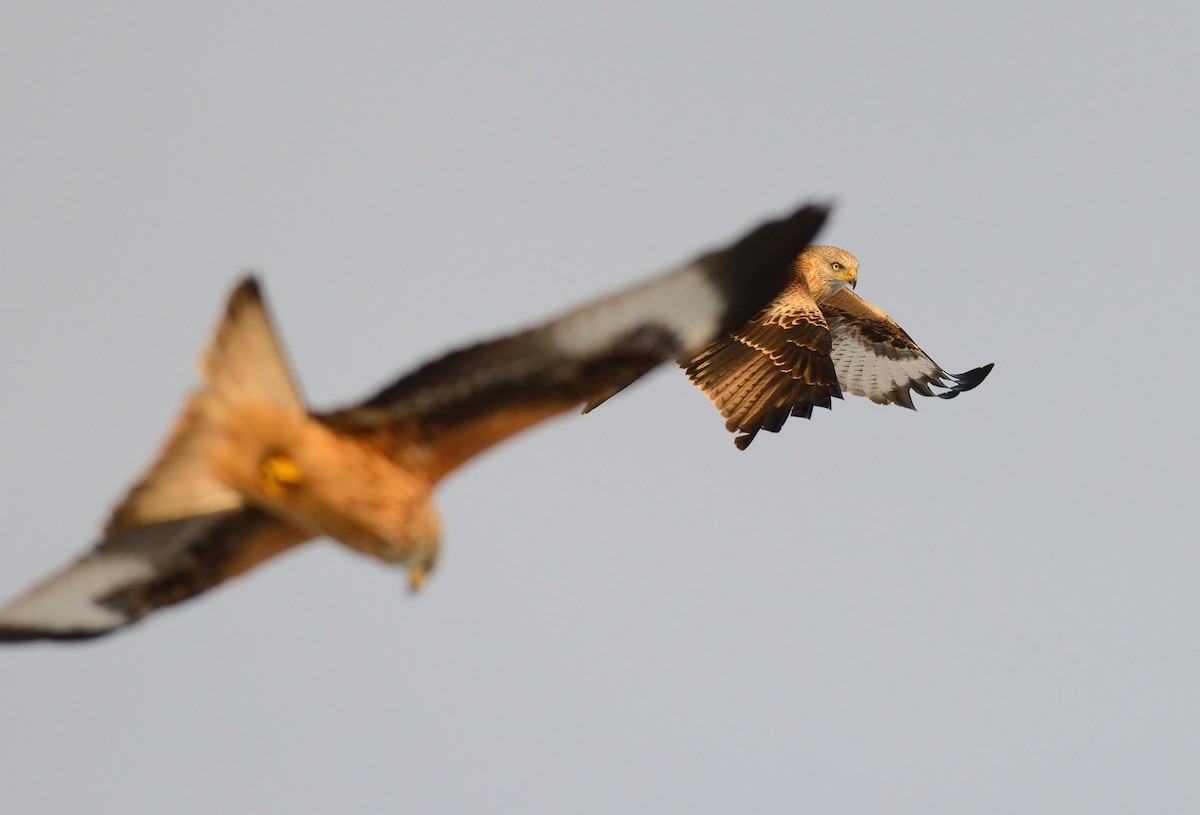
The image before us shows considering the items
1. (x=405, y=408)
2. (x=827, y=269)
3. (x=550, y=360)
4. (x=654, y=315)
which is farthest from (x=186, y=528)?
(x=827, y=269)

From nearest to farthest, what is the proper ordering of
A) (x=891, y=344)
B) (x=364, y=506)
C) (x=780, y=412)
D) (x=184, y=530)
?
(x=364, y=506) → (x=184, y=530) → (x=780, y=412) → (x=891, y=344)

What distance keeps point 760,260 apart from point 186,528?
10.4 ft

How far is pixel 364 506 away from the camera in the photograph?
23.6 feet

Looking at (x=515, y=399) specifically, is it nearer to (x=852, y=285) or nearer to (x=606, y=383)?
(x=606, y=383)

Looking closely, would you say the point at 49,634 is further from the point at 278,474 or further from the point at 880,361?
the point at 880,361

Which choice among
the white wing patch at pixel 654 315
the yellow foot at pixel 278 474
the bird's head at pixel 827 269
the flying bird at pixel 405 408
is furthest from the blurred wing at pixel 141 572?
the bird's head at pixel 827 269

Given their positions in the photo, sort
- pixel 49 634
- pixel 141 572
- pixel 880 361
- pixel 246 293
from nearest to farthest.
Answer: pixel 246 293
pixel 141 572
pixel 49 634
pixel 880 361

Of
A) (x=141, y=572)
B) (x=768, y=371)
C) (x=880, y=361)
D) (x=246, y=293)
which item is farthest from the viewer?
(x=880, y=361)

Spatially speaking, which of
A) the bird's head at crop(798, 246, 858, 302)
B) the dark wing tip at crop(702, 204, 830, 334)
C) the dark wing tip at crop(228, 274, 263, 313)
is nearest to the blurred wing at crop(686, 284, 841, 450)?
the bird's head at crop(798, 246, 858, 302)

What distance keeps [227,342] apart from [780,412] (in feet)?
17.9

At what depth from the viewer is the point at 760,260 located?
24.2 ft

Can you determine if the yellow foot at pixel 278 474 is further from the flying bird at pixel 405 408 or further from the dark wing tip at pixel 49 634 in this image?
the dark wing tip at pixel 49 634

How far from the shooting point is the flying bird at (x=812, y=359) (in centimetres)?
1208

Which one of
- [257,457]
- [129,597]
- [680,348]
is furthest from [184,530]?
[680,348]
